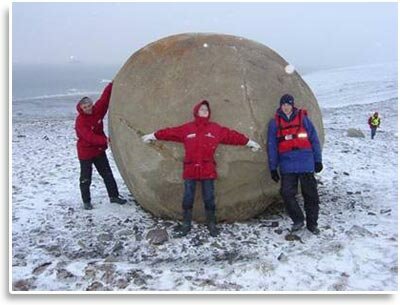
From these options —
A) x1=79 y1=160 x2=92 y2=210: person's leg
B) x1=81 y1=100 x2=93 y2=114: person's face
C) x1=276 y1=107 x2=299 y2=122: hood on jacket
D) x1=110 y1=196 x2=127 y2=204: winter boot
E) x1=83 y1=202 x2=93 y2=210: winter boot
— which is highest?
x1=81 y1=100 x2=93 y2=114: person's face

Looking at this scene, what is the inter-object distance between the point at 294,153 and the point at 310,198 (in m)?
0.57

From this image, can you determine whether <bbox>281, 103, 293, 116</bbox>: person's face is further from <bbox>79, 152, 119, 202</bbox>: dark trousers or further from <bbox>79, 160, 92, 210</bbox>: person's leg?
→ <bbox>79, 160, 92, 210</bbox>: person's leg

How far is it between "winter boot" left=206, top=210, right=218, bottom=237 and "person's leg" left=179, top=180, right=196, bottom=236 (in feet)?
→ 0.63

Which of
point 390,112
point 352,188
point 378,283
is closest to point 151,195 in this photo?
point 378,283

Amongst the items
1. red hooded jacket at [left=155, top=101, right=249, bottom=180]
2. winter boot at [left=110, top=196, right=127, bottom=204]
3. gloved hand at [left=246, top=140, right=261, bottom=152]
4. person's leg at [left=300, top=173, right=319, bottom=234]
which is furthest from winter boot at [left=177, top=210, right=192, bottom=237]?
winter boot at [left=110, top=196, right=127, bottom=204]

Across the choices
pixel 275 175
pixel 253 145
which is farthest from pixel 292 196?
pixel 253 145

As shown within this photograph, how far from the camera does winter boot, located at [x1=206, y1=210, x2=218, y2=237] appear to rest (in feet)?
17.1

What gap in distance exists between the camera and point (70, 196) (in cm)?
682

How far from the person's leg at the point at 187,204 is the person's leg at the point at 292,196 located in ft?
3.03

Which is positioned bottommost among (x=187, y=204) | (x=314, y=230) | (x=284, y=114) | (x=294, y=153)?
(x=314, y=230)

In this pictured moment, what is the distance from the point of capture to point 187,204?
5.19 metres

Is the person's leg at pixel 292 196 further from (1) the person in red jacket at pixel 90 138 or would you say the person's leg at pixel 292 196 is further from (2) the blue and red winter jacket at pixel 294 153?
(1) the person in red jacket at pixel 90 138

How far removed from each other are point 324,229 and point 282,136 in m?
1.16

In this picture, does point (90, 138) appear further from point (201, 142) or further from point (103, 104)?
point (201, 142)
